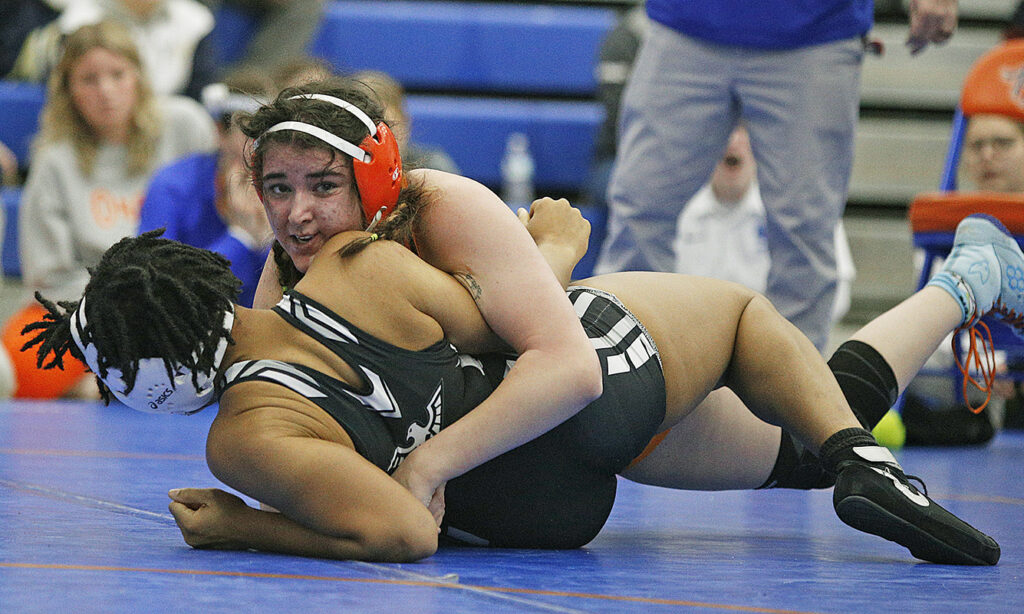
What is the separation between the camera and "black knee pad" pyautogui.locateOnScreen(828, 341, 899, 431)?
2.12 m

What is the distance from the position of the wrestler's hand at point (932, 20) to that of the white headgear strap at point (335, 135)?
1.96 metres

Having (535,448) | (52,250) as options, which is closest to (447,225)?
(535,448)

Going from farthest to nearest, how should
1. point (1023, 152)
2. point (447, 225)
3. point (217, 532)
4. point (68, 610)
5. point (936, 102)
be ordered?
point (936, 102) → point (1023, 152) → point (447, 225) → point (217, 532) → point (68, 610)

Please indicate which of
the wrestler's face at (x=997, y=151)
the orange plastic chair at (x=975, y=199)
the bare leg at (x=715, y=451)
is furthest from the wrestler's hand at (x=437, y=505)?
the wrestler's face at (x=997, y=151)

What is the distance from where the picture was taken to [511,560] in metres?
1.67

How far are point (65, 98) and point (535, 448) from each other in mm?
3766

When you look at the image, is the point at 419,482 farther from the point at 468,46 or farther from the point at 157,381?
the point at 468,46

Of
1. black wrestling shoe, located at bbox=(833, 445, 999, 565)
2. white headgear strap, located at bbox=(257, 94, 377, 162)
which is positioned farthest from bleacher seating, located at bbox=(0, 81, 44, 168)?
black wrestling shoe, located at bbox=(833, 445, 999, 565)

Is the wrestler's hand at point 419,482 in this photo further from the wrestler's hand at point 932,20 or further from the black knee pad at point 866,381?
the wrestler's hand at point 932,20

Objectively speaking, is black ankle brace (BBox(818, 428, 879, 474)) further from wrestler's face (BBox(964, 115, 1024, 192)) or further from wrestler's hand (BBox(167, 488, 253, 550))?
wrestler's face (BBox(964, 115, 1024, 192))

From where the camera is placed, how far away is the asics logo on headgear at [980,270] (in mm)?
2305

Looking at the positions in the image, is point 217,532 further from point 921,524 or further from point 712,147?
point 712,147

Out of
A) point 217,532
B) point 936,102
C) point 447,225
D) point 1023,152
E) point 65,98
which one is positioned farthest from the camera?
point 936,102

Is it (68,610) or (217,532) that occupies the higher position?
(68,610)
